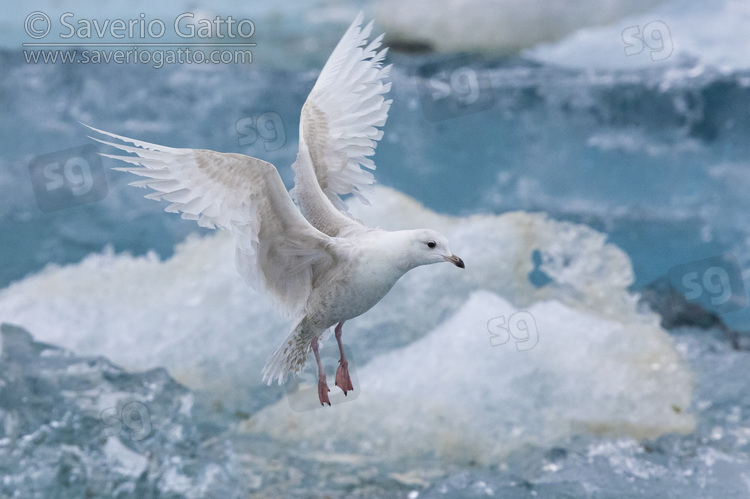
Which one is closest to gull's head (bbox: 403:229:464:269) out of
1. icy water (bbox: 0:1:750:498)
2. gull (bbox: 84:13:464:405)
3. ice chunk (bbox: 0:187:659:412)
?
gull (bbox: 84:13:464:405)

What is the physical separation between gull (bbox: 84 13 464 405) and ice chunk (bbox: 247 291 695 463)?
10.4ft

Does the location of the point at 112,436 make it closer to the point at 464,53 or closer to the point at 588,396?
the point at 588,396

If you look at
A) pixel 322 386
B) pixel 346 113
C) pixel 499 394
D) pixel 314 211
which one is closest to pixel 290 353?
pixel 322 386

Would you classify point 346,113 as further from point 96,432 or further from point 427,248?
point 96,432

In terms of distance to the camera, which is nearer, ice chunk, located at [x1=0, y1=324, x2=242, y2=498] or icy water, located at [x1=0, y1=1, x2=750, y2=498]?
ice chunk, located at [x1=0, y1=324, x2=242, y2=498]

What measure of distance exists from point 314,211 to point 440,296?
3950 mm

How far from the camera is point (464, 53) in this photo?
713 cm

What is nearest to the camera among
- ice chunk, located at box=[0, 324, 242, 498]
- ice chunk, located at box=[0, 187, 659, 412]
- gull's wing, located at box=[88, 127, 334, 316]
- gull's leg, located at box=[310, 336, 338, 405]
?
gull's wing, located at box=[88, 127, 334, 316]

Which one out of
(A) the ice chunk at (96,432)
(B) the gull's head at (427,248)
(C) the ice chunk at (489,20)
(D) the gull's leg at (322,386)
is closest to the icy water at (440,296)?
(A) the ice chunk at (96,432)

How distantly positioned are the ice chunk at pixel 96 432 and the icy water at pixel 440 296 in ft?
0.05

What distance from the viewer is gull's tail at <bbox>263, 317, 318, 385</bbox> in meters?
1.86

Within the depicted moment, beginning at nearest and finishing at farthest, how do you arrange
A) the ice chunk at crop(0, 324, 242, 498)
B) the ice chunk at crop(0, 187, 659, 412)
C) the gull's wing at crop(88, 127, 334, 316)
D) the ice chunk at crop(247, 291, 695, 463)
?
the gull's wing at crop(88, 127, 334, 316)
the ice chunk at crop(0, 324, 242, 498)
the ice chunk at crop(247, 291, 695, 463)
the ice chunk at crop(0, 187, 659, 412)

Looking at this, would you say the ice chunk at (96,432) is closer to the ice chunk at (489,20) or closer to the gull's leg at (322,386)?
the gull's leg at (322,386)

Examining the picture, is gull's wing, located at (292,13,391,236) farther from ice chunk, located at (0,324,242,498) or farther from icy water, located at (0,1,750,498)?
ice chunk, located at (0,324,242,498)
